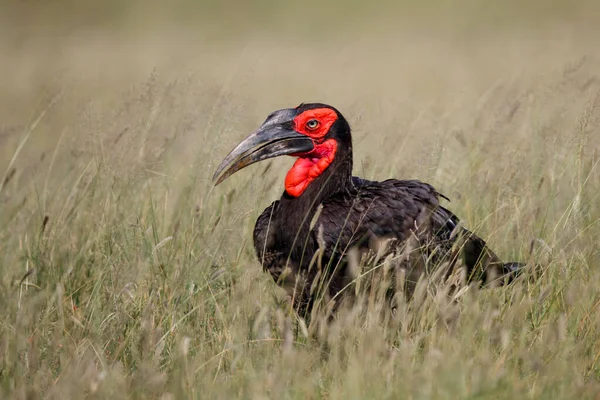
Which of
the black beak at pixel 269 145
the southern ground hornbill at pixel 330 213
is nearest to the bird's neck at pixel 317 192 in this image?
the southern ground hornbill at pixel 330 213

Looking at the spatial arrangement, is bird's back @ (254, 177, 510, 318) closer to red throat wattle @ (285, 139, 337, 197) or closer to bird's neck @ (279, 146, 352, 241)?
bird's neck @ (279, 146, 352, 241)

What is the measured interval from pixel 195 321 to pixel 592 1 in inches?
813

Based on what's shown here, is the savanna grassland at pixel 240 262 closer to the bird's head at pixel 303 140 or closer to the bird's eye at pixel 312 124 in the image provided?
the bird's head at pixel 303 140

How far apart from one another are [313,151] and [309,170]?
0.09m

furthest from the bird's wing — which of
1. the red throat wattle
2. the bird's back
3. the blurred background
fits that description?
the blurred background

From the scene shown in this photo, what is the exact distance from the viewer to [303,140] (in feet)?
12.5

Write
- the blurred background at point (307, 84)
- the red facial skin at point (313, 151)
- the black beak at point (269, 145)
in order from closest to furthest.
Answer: the black beak at point (269, 145) < the red facial skin at point (313, 151) < the blurred background at point (307, 84)

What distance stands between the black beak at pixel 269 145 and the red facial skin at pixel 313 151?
0.14ft

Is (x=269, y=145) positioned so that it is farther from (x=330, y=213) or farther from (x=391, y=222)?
(x=391, y=222)

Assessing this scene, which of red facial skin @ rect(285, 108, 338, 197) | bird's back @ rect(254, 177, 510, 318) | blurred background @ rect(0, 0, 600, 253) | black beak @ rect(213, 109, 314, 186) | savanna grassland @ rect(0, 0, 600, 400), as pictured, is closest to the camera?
savanna grassland @ rect(0, 0, 600, 400)

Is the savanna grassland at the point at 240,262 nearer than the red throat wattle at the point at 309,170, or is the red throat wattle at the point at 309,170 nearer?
the savanna grassland at the point at 240,262

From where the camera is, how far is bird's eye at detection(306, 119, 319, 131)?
3.83 m

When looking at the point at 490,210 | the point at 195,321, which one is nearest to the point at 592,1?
the point at 490,210

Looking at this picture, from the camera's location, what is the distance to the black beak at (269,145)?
3.72 meters
